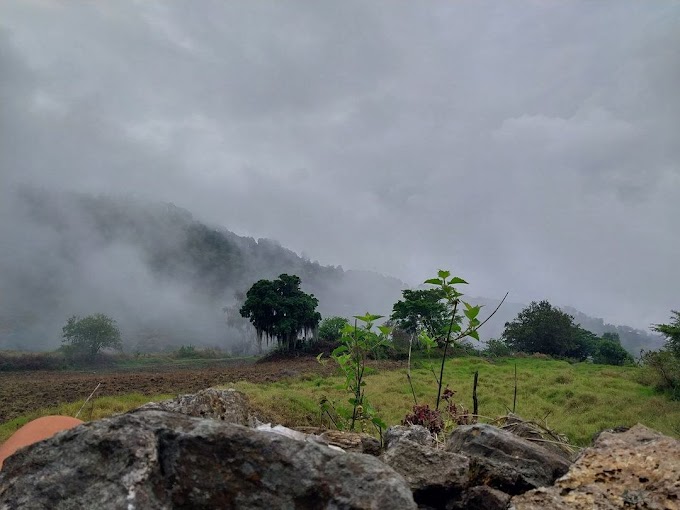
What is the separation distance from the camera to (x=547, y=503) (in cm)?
221

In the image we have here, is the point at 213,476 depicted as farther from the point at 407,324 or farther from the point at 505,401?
the point at 407,324

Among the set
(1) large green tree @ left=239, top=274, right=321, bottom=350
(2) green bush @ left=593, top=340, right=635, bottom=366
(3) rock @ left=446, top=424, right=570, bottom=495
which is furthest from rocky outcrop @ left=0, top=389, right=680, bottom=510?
(2) green bush @ left=593, top=340, right=635, bottom=366

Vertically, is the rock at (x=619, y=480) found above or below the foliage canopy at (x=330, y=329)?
below

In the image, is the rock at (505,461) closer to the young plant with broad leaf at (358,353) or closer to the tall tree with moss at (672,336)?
the young plant with broad leaf at (358,353)

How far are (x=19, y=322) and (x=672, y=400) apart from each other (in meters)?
161

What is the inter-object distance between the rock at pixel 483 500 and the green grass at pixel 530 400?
27.4ft

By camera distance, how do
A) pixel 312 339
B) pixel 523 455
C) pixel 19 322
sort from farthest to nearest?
pixel 19 322, pixel 312 339, pixel 523 455

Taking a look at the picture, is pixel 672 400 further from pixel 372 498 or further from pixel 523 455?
pixel 372 498

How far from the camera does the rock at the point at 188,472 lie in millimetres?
1757

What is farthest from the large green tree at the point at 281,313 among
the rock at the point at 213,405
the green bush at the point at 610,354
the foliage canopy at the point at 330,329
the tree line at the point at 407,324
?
the rock at the point at 213,405

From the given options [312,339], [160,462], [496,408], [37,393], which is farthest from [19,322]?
[160,462]

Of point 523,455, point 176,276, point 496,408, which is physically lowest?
point 496,408

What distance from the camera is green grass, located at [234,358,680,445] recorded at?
46.5ft

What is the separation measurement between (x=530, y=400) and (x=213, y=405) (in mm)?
18144
